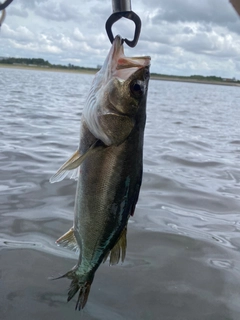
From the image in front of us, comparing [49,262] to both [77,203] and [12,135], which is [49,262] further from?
[12,135]

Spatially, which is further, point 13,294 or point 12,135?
point 12,135

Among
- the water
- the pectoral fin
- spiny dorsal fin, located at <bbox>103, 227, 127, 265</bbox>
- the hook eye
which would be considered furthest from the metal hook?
the water

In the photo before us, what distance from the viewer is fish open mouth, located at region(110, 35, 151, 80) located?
2201 mm

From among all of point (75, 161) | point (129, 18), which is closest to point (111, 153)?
point (75, 161)

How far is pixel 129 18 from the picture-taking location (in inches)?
90.2

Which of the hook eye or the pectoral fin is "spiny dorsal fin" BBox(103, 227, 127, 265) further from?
the hook eye

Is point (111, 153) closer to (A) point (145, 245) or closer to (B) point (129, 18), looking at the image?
(B) point (129, 18)

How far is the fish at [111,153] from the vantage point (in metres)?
2.18

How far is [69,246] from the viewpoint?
2.41 metres

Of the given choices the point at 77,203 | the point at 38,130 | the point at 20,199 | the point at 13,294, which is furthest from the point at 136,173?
the point at 38,130

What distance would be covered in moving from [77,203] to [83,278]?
0.44m

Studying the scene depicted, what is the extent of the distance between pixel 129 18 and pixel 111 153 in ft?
2.50

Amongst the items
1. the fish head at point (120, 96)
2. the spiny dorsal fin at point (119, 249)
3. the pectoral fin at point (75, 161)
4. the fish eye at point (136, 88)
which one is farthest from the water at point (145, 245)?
the fish eye at point (136, 88)

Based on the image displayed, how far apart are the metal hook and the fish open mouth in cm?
11
